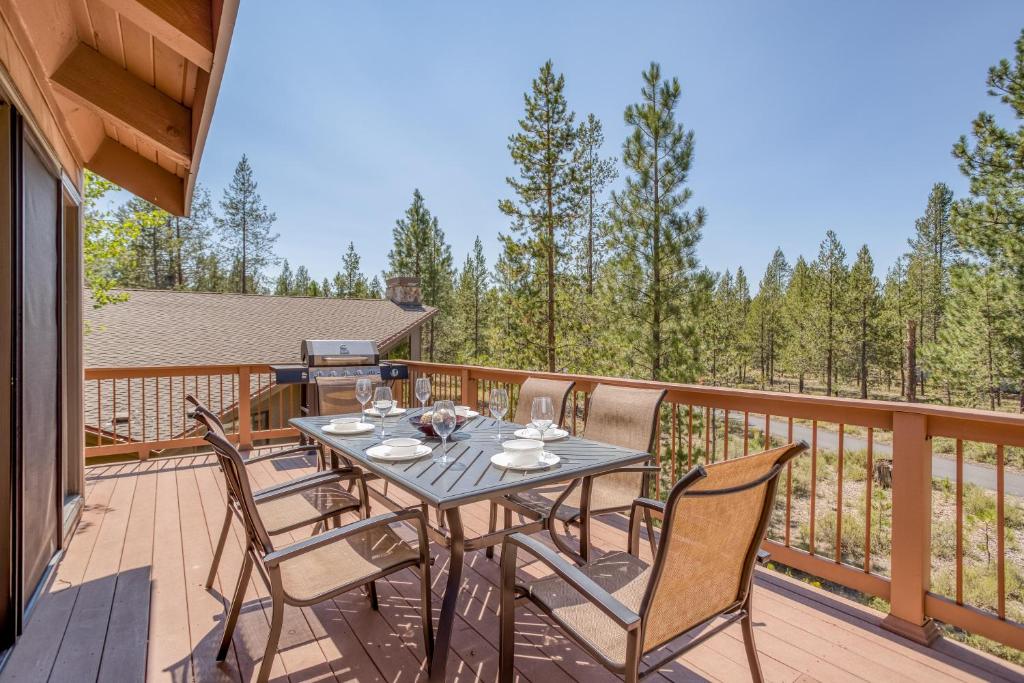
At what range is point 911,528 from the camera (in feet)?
7.08

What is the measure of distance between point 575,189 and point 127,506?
12.3 meters

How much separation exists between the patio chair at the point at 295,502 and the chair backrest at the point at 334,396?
A: 2277 mm

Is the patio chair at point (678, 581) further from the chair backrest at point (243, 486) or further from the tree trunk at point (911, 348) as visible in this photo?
the tree trunk at point (911, 348)

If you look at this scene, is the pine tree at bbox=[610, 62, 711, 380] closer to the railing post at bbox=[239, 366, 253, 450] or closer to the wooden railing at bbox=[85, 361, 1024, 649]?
the wooden railing at bbox=[85, 361, 1024, 649]

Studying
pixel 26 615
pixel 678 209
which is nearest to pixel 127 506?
pixel 26 615

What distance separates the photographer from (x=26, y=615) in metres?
2.23

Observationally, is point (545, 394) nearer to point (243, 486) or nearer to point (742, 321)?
point (243, 486)

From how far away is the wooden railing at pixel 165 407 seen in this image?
491cm

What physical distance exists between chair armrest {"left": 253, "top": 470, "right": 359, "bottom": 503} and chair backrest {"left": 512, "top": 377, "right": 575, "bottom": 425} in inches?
49.6

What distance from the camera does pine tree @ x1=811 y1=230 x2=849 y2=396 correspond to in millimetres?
21984

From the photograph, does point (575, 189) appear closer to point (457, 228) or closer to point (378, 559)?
point (457, 228)

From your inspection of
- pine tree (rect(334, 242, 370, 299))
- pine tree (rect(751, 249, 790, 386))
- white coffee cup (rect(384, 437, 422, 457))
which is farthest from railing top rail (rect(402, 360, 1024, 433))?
pine tree (rect(751, 249, 790, 386))

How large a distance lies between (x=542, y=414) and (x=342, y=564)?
1.17 metres

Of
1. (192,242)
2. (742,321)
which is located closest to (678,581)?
(192,242)
